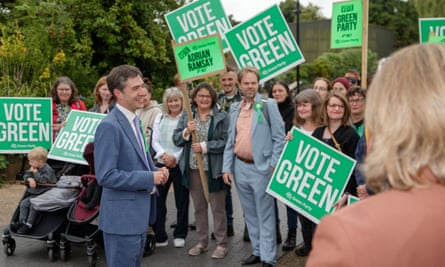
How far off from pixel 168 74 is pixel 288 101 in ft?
35.4

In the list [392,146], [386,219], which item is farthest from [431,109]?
[386,219]

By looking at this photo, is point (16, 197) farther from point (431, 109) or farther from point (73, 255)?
point (431, 109)

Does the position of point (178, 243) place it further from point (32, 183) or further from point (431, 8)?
point (431, 8)

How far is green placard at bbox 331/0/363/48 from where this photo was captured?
6516 mm

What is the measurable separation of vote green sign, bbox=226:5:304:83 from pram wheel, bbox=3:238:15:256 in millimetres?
3301

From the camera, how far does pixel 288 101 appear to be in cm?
674

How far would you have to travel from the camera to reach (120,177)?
365 centimetres

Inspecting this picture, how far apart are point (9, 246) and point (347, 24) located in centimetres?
478

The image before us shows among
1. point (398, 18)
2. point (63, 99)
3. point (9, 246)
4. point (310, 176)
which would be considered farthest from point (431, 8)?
point (9, 246)

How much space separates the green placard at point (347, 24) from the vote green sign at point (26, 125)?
3835mm

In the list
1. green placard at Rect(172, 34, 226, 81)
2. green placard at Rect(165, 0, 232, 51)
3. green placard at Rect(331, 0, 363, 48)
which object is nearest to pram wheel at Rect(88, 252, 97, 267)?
green placard at Rect(172, 34, 226, 81)

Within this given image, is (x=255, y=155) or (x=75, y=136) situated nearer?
(x=255, y=155)

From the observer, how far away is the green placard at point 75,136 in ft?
20.5

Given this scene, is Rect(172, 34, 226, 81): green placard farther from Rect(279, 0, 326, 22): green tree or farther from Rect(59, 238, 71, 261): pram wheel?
Rect(279, 0, 326, 22): green tree
